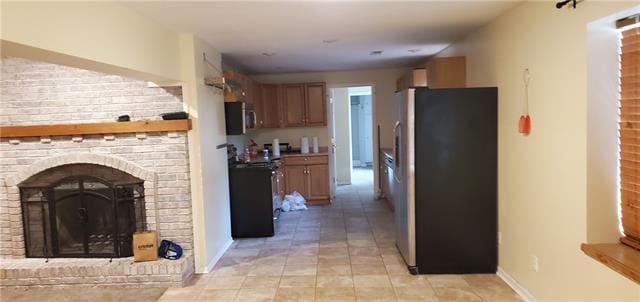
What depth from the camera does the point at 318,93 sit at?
6719 mm

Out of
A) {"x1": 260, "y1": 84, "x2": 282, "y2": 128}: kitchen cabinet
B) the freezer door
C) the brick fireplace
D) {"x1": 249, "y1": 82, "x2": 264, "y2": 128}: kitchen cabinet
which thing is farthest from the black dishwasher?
{"x1": 260, "y1": 84, "x2": 282, "y2": 128}: kitchen cabinet

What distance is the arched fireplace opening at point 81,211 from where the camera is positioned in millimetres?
3682

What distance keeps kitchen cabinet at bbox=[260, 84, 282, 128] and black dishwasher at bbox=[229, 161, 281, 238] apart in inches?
77.5

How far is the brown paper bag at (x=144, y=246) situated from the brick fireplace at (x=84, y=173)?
18cm

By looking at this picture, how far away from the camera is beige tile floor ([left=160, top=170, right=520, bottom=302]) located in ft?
10.3

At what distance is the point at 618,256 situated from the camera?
1.92 metres

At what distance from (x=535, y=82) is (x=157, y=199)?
3328 mm

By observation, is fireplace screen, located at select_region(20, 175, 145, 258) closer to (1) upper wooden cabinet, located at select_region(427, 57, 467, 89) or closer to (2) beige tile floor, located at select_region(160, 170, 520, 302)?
(2) beige tile floor, located at select_region(160, 170, 520, 302)

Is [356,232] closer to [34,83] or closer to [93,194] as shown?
[93,194]

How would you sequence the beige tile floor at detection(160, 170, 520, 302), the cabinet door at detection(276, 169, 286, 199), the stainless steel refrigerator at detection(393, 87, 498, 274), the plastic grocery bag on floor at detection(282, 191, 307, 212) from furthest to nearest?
the plastic grocery bag on floor at detection(282, 191, 307, 212) < the cabinet door at detection(276, 169, 286, 199) < the stainless steel refrigerator at detection(393, 87, 498, 274) < the beige tile floor at detection(160, 170, 520, 302)

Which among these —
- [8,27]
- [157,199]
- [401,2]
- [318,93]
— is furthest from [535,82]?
[318,93]

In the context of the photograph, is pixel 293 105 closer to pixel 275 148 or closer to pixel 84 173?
pixel 275 148

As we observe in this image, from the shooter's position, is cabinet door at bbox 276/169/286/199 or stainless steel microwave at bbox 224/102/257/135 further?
cabinet door at bbox 276/169/286/199

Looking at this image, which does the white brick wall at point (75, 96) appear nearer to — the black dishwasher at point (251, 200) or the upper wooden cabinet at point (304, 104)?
the black dishwasher at point (251, 200)
